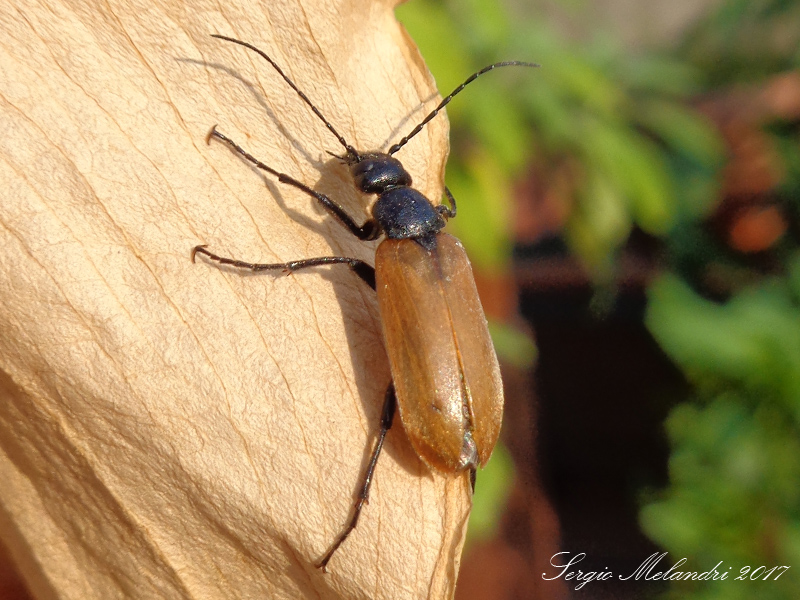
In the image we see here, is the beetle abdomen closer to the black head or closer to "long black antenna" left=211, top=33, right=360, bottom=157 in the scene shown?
the black head

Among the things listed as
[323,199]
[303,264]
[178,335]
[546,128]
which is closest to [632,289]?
[546,128]

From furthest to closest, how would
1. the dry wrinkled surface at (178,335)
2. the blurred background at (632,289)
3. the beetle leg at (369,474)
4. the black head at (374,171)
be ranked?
the blurred background at (632,289), the black head at (374,171), the beetle leg at (369,474), the dry wrinkled surface at (178,335)

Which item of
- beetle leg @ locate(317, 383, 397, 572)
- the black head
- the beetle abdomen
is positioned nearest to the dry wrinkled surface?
beetle leg @ locate(317, 383, 397, 572)

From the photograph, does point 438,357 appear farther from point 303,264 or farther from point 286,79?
point 286,79

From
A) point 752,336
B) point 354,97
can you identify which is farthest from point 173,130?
point 752,336

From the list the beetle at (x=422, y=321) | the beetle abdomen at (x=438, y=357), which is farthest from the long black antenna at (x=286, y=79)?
the beetle abdomen at (x=438, y=357)

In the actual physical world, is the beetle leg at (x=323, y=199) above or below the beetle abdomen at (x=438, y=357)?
above

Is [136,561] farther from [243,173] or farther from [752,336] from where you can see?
[752,336]

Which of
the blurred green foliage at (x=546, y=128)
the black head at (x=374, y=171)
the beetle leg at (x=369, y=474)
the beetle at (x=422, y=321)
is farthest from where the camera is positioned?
the blurred green foliage at (x=546, y=128)

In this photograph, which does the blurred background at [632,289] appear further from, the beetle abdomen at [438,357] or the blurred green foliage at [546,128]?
the beetle abdomen at [438,357]
